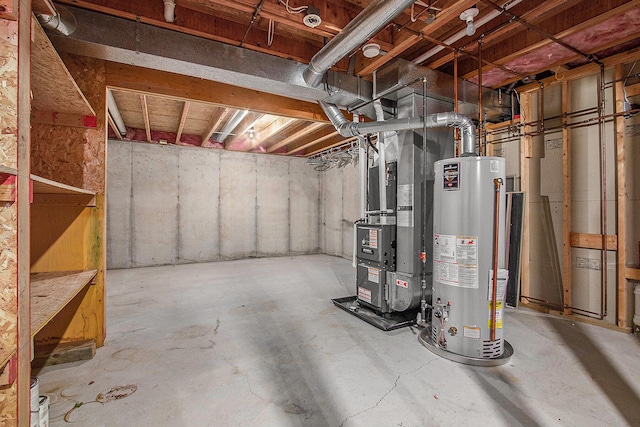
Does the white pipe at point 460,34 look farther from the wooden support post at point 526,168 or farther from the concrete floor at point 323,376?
the concrete floor at point 323,376

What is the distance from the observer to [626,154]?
264 cm

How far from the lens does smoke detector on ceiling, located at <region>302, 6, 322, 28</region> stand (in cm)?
199

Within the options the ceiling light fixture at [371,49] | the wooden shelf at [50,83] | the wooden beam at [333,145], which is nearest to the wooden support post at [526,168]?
the ceiling light fixture at [371,49]

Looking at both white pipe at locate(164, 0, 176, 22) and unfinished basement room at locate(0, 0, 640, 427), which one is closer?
unfinished basement room at locate(0, 0, 640, 427)

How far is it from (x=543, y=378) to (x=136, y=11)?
3.69 meters

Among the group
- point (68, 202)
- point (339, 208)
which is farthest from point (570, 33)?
point (339, 208)

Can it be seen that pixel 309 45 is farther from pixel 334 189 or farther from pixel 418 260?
pixel 334 189

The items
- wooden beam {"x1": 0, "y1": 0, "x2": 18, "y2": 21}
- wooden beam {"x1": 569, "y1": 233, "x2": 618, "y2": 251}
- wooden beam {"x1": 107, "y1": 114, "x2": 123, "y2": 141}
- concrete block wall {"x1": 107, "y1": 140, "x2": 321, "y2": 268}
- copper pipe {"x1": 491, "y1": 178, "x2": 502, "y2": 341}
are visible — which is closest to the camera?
wooden beam {"x1": 0, "y1": 0, "x2": 18, "y2": 21}

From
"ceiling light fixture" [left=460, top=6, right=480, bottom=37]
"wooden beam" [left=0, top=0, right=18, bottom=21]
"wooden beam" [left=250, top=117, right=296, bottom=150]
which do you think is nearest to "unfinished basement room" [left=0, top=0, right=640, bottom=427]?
"wooden beam" [left=0, top=0, right=18, bottom=21]

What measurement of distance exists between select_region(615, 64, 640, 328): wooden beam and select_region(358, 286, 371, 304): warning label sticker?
225cm

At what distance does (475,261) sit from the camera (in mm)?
2051

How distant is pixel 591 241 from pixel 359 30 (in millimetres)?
2959

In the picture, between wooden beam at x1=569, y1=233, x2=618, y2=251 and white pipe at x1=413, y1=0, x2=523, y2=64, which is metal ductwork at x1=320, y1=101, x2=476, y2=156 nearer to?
white pipe at x1=413, y1=0, x2=523, y2=64

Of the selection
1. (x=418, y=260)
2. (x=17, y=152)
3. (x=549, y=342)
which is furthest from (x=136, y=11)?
(x=549, y=342)
